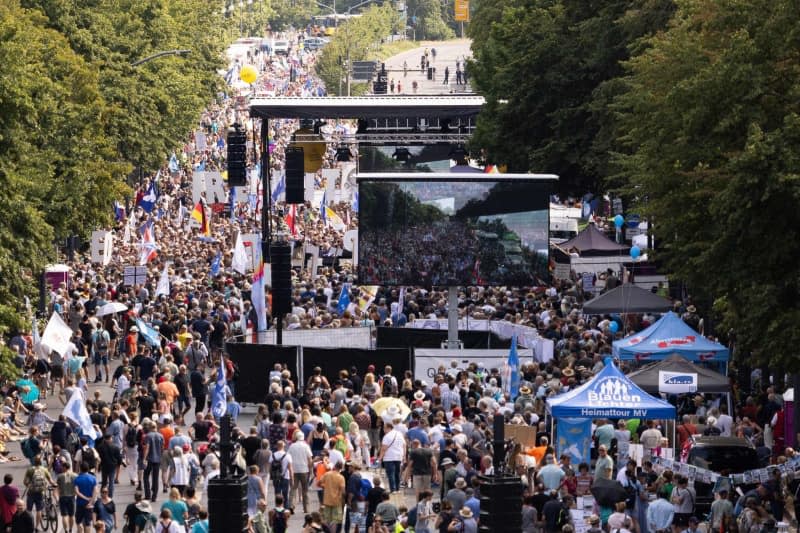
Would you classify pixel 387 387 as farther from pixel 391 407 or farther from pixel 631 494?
pixel 631 494

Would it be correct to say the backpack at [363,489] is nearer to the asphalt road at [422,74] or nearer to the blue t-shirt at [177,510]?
the blue t-shirt at [177,510]

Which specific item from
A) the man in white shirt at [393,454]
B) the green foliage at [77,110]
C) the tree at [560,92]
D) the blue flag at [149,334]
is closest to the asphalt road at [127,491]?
→ the man in white shirt at [393,454]

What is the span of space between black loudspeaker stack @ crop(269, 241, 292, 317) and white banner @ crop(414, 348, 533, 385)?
12.6 ft

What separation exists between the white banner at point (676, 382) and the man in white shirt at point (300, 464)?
6253 millimetres

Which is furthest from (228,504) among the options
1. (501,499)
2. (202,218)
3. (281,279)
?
(202,218)

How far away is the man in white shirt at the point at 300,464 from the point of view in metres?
31.0

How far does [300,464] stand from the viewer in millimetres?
30984

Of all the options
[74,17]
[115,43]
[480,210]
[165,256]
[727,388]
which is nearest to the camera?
[727,388]

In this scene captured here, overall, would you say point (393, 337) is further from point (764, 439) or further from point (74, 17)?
point (74, 17)

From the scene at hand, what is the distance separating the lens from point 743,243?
107 ft

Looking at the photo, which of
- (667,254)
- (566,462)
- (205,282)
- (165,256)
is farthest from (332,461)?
(165,256)

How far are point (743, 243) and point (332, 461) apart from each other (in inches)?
288

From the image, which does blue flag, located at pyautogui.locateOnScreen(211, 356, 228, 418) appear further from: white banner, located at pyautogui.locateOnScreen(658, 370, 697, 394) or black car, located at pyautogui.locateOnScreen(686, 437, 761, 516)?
black car, located at pyautogui.locateOnScreen(686, 437, 761, 516)

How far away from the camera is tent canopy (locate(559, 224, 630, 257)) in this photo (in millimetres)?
58812
